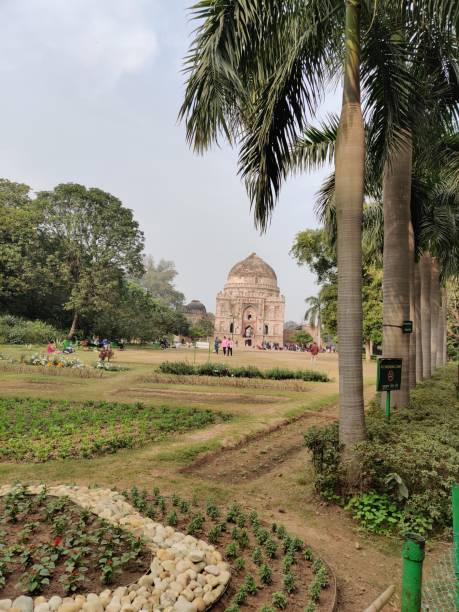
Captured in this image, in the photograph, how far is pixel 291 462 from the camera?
243 inches

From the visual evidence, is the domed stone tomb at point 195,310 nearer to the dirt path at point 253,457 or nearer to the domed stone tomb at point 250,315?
the domed stone tomb at point 250,315

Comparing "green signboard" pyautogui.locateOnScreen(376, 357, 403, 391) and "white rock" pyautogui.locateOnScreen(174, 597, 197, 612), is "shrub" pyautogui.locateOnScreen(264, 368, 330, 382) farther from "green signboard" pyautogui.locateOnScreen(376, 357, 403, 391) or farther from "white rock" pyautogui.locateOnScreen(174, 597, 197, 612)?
"white rock" pyautogui.locateOnScreen(174, 597, 197, 612)

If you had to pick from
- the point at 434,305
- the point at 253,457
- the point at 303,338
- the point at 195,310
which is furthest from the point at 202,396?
the point at 195,310

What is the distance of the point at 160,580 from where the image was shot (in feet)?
8.92

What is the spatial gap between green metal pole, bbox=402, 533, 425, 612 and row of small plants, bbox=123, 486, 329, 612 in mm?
627

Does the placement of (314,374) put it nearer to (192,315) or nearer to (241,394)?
(241,394)

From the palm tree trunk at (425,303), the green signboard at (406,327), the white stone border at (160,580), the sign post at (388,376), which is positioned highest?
the palm tree trunk at (425,303)

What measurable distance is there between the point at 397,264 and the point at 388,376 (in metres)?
1.92

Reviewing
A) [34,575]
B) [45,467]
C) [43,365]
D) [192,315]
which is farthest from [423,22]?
[192,315]

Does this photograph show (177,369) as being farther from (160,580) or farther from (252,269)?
(252,269)

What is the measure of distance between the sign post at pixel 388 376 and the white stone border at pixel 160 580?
3.36 m

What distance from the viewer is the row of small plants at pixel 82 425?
20.0 feet

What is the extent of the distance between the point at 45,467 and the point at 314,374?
1173 cm

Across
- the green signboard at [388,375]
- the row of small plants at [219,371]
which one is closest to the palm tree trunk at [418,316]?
the row of small plants at [219,371]
